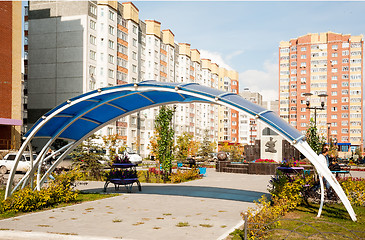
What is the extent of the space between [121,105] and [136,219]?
4936 millimetres

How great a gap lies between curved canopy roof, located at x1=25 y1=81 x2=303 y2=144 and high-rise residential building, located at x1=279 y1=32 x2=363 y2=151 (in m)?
102

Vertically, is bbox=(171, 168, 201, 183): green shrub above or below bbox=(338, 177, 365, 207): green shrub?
below

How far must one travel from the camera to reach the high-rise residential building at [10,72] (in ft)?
140

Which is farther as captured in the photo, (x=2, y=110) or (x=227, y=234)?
(x=2, y=110)

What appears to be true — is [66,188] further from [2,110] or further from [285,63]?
[285,63]

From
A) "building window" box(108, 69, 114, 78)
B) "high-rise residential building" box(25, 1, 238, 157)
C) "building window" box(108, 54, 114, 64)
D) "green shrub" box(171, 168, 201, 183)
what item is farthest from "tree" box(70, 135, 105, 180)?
"building window" box(108, 54, 114, 64)

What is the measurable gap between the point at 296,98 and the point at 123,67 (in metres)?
69.4

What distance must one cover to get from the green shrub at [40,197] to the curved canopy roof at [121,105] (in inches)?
70.7

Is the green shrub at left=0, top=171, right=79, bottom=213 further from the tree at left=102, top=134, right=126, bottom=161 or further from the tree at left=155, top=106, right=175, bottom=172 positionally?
the tree at left=102, top=134, right=126, bottom=161

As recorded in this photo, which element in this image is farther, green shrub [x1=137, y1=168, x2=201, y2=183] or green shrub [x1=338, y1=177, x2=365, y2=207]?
green shrub [x1=137, y1=168, x2=201, y2=183]

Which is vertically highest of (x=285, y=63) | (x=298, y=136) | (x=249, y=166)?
(x=285, y=63)

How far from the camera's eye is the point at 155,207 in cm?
1286

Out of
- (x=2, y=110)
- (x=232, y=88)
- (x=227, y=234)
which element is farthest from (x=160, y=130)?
(x=232, y=88)

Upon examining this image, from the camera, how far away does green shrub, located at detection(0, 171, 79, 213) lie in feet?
38.4
